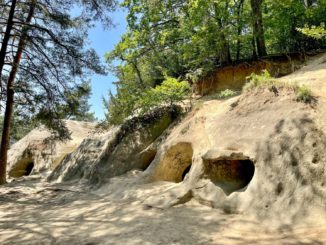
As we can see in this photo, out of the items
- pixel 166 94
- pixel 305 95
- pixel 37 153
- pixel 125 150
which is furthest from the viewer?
pixel 37 153

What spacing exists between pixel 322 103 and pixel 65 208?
20.1 ft

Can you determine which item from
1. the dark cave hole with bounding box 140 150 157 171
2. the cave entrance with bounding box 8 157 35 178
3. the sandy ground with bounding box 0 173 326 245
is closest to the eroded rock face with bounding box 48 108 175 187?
the dark cave hole with bounding box 140 150 157 171

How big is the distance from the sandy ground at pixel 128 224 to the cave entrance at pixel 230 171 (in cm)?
76

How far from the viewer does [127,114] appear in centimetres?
1203

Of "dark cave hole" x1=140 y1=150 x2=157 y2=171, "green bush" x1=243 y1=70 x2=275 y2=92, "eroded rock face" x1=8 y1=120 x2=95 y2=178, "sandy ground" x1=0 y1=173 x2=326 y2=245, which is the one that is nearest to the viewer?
"sandy ground" x1=0 y1=173 x2=326 y2=245

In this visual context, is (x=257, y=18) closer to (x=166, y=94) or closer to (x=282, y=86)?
(x=166, y=94)

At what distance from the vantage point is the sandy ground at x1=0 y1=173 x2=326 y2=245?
4.71m

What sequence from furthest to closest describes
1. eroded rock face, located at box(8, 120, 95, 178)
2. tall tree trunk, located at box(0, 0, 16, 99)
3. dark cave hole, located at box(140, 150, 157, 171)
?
eroded rock face, located at box(8, 120, 95, 178) < tall tree trunk, located at box(0, 0, 16, 99) < dark cave hole, located at box(140, 150, 157, 171)

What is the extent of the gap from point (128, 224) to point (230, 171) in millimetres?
2452

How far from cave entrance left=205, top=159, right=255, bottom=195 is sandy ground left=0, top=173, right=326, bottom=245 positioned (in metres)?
0.76

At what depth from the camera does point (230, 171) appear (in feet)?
23.0

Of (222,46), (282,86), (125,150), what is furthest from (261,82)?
(222,46)

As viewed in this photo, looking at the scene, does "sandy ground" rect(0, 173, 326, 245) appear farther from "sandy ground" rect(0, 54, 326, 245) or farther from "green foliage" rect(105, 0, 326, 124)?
"green foliage" rect(105, 0, 326, 124)

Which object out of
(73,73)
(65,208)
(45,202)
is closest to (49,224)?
(65,208)
